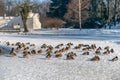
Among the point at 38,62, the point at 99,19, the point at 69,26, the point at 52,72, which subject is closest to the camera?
the point at 52,72

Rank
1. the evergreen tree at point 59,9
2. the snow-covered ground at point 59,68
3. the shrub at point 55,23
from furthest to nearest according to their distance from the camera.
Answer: the evergreen tree at point 59,9 → the shrub at point 55,23 → the snow-covered ground at point 59,68

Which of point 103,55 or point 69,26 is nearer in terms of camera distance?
point 103,55

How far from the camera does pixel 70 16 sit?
6084 centimetres

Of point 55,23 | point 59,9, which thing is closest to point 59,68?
point 55,23

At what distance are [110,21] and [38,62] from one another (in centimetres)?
4579

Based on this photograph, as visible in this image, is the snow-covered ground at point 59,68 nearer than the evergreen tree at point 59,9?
Yes

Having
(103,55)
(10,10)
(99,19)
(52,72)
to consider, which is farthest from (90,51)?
(10,10)

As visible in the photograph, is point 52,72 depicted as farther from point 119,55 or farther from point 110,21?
point 110,21

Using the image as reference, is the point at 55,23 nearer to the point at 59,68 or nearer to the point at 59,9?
the point at 59,9

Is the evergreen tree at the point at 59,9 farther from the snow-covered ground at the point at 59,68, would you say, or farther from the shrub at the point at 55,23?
the snow-covered ground at the point at 59,68

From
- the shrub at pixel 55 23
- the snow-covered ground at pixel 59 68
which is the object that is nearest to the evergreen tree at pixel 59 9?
the shrub at pixel 55 23

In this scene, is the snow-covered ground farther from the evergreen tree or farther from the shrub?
the evergreen tree

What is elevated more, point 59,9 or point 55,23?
point 59,9

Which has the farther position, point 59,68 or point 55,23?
point 55,23
